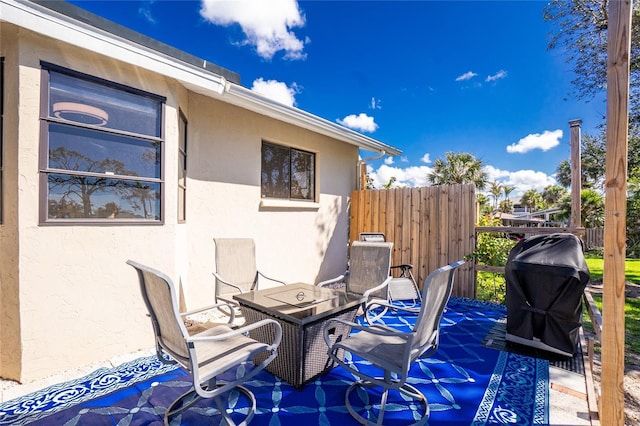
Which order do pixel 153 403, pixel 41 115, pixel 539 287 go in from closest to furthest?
pixel 153 403, pixel 41 115, pixel 539 287

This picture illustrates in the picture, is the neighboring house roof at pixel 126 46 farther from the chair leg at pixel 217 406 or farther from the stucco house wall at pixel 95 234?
the chair leg at pixel 217 406

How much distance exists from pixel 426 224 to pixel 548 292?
3.00 meters

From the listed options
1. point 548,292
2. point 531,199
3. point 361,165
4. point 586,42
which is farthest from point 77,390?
point 531,199

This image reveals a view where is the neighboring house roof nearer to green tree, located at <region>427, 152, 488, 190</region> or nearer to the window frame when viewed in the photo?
the window frame

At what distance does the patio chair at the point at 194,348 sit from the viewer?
6.04ft

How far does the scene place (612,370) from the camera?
5.73ft

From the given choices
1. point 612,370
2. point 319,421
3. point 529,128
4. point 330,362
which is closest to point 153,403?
point 319,421

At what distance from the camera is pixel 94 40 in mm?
2816

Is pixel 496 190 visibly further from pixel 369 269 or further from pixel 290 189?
pixel 369 269

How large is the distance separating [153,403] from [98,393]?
58 centimetres

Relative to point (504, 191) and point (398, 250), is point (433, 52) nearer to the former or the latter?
point (398, 250)

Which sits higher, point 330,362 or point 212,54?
point 212,54

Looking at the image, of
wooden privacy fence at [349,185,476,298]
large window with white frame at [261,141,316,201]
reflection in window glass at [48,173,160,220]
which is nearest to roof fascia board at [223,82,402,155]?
large window with white frame at [261,141,316,201]

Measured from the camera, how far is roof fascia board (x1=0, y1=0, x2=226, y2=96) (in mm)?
2436
